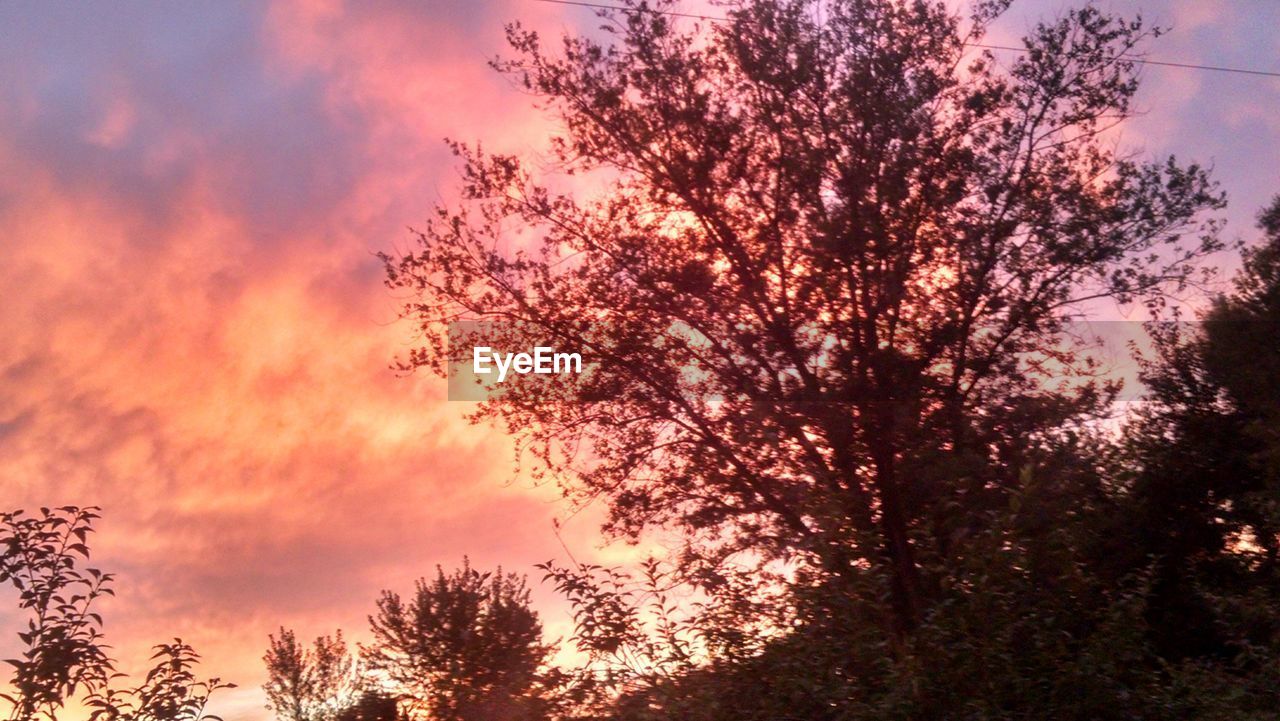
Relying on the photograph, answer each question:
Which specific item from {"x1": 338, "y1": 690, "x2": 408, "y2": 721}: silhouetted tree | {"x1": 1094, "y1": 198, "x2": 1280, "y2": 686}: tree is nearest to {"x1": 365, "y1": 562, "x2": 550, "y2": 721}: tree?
{"x1": 338, "y1": 690, "x2": 408, "y2": 721}: silhouetted tree

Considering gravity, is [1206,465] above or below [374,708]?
above

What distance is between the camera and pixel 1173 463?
22797mm

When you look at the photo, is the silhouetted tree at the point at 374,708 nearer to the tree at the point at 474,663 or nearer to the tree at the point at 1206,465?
the tree at the point at 474,663

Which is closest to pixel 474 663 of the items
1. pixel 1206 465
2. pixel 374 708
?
pixel 374 708

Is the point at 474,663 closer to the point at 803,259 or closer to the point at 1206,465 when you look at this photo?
the point at 803,259

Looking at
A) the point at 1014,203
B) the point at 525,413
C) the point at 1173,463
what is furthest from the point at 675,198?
the point at 1173,463

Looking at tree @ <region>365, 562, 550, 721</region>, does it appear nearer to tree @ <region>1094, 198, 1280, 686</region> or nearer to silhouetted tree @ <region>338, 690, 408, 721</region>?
silhouetted tree @ <region>338, 690, 408, 721</region>

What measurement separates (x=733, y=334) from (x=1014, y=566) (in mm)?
8678

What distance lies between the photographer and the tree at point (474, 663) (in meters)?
8.82

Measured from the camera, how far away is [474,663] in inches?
369

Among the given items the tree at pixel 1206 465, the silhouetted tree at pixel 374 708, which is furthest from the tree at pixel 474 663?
the tree at pixel 1206 465

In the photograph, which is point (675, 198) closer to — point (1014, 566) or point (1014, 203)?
point (1014, 203)

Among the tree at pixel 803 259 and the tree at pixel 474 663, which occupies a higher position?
the tree at pixel 803 259

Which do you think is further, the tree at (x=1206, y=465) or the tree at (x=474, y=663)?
the tree at (x=1206, y=465)
